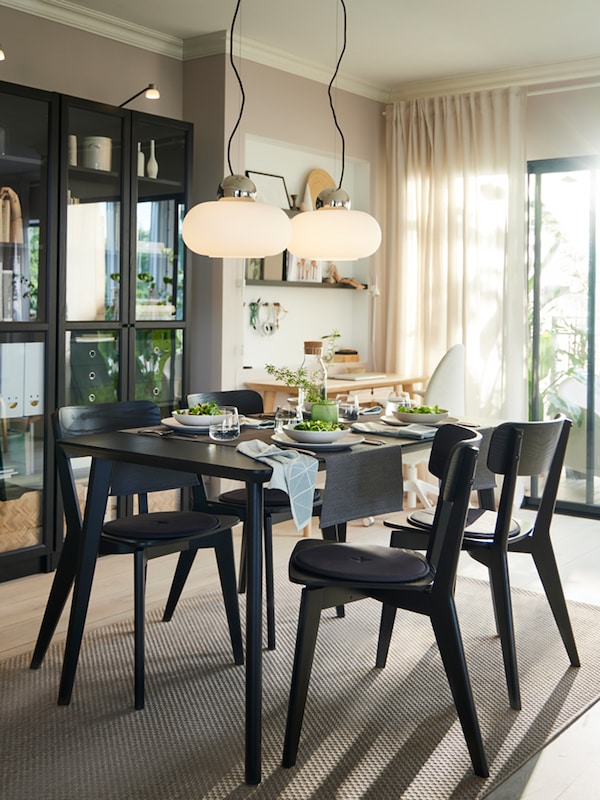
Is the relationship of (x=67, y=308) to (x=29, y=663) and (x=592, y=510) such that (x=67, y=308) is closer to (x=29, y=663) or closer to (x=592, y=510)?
(x=29, y=663)

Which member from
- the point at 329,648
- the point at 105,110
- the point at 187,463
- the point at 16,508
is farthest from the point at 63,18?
the point at 329,648

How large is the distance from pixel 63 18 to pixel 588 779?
387 cm

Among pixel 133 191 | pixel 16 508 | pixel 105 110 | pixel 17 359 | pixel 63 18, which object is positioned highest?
pixel 63 18

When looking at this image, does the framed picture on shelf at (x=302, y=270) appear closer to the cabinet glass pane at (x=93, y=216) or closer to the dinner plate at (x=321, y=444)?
the cabinet glass pane at (x=93, y=216)

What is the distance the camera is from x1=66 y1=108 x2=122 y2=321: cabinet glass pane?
4227 mm

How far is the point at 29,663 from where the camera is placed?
122 inches

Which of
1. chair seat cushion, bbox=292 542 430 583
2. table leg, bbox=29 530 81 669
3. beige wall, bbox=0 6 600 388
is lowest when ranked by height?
table leg, bbox=29 530 81 669

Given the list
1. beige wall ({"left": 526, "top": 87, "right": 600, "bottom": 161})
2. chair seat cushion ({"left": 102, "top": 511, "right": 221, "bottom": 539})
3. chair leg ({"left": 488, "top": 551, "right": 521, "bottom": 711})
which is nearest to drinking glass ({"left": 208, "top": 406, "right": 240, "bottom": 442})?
chair seat cushion ({"left": 102, "top": 511, "right": 221, "bottom": 539})

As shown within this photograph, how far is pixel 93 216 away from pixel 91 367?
704mm

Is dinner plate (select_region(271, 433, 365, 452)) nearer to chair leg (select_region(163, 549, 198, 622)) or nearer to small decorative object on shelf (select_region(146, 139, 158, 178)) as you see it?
chair leg (select_region(163, 549, 198, 622))

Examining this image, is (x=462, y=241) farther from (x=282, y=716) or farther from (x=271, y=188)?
(x=282, y=716)

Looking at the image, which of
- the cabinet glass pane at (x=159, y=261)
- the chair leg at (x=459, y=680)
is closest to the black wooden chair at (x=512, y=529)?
the chair leg at (x=459, y=680)

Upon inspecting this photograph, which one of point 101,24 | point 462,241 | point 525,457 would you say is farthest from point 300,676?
point 462,241

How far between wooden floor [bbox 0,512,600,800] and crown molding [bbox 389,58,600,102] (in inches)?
98.7
